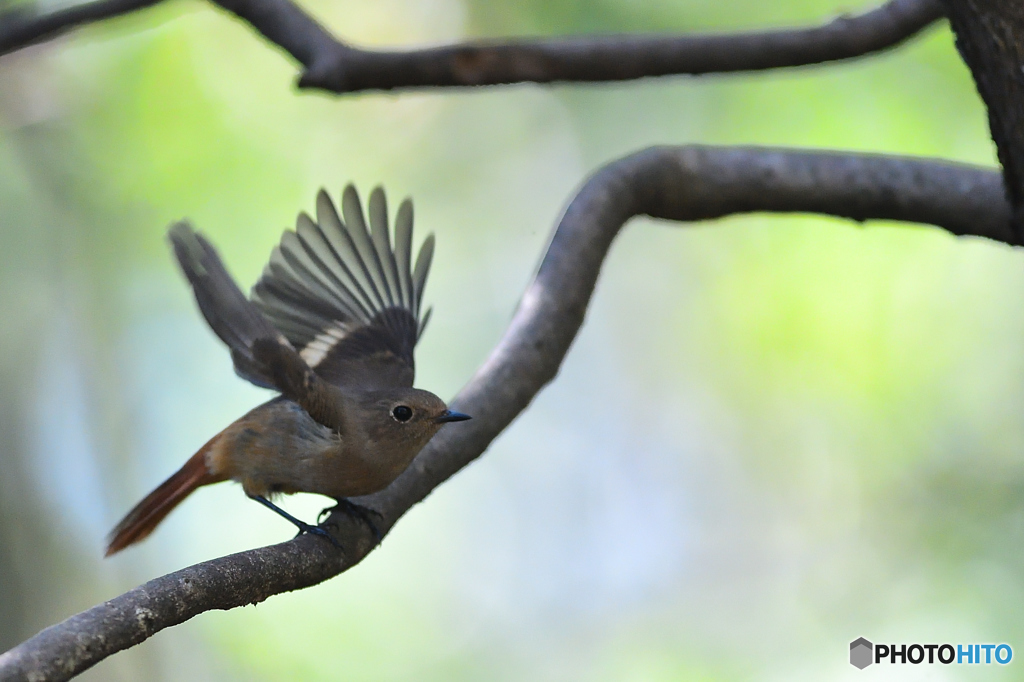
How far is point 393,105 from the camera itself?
840cm

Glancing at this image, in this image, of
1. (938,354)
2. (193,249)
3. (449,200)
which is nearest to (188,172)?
(449,200)

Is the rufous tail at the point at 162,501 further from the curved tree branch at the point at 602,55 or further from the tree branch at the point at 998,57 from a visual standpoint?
the tree branch at the point at 998,57

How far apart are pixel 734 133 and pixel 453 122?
8.06ft

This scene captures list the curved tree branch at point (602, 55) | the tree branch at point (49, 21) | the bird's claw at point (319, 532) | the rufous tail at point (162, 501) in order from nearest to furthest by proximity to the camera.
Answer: the bird's claw at point (319, 532), the tree branch at point (49, 21), the rufous tail at point (162, 501), the curved tree branch at point (602, 55)

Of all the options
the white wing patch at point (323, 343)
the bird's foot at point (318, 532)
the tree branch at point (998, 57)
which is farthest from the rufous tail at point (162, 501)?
the tree branch at point (998, 57)

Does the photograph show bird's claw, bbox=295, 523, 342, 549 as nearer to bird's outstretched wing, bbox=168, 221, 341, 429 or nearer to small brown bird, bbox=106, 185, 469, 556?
small brown bird, bbox=106, 185, 469, 556

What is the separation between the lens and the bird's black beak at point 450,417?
10.4 feet

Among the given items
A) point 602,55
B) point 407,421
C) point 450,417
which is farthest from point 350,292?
point 602,55

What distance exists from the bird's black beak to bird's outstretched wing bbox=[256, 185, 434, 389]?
609mm

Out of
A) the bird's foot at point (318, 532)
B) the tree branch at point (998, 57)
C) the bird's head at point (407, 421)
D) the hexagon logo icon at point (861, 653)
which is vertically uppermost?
the tree branch at point (998, 57)

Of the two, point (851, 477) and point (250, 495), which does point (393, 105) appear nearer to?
point (851, 477)

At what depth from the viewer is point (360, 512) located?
3.12 metres

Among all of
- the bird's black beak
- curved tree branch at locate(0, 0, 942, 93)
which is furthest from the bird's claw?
curved tree branch at locate(0, 0, 942, 93)

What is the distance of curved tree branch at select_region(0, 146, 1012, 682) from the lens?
3195 mm
